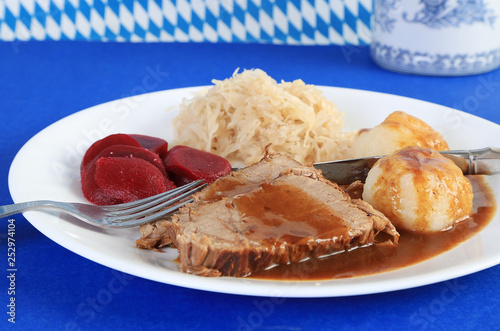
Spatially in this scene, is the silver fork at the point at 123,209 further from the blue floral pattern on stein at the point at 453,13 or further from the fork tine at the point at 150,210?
the blue floral pattern on stein at the point at 453,13

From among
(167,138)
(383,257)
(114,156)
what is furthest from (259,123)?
(383,257)

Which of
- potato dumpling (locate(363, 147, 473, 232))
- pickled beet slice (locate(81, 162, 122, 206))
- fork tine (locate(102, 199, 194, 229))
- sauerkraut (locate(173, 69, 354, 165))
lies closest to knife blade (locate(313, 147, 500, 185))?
potato dumpling (locate(363, 147, 473, 232))

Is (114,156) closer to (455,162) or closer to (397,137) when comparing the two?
(397,137)

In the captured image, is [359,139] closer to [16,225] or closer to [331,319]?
[331,319]

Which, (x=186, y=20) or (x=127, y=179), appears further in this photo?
(x=186, y=20)

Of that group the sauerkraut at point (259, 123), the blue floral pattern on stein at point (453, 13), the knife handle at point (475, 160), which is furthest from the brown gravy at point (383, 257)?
the blue floral pattern on stein at point (453, 13)
